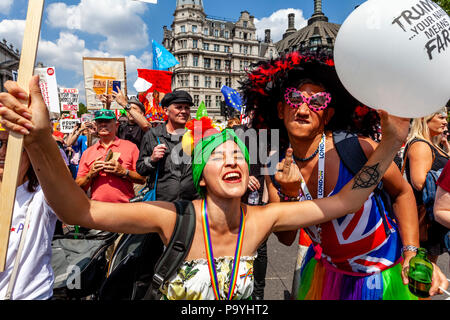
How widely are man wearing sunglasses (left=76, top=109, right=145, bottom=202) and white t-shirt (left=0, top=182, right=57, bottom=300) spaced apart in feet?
4.53

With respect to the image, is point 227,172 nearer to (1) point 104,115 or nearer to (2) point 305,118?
(2) point 305,118

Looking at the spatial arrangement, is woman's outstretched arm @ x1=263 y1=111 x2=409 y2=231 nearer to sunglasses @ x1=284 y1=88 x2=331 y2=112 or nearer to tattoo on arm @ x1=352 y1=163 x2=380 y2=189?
tattoo on arm @ x1=352 y1=163 x2=380 y2=189

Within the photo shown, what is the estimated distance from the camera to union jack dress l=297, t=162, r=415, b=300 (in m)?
1.62

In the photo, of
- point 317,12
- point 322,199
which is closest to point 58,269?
point 322,199

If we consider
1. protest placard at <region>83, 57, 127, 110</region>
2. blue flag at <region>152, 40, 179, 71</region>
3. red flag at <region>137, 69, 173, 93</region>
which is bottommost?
protest placard at <region>83, 57, 127, 110</region>

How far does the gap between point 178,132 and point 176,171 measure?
546 mm

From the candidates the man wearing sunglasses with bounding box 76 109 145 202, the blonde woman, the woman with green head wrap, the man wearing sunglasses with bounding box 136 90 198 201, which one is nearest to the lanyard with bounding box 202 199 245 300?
the woman with green head wrap

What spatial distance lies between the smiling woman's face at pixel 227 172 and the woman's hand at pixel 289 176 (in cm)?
24

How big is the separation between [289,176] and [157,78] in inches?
188

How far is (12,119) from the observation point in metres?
0.95

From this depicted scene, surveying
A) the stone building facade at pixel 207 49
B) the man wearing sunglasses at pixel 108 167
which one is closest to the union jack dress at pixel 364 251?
the man wearing sunglasses at pixel 108 167

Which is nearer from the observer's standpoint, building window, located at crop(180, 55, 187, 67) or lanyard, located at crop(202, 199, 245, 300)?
lanyard, located at crop(202, 199, 245, 300)

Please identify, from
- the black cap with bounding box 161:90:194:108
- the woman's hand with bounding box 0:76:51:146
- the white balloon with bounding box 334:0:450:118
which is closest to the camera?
the woman's hand with bounding box 0:76:51:146

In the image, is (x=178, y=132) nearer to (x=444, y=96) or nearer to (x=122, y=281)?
(x=122, y=281)
